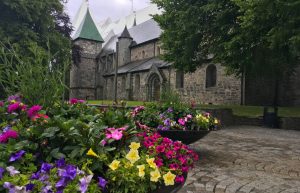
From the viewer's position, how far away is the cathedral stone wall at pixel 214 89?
22750 millimetres

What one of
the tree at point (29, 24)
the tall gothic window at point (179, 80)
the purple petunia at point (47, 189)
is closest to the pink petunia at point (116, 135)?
the purple petunia at point (47, 189)

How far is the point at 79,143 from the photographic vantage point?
242 centimetres

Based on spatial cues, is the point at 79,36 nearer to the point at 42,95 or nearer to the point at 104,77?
the point at 104,77

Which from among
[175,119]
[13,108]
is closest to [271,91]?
[175,119]

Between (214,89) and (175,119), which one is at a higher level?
(214,89)

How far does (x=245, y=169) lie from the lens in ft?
18.0

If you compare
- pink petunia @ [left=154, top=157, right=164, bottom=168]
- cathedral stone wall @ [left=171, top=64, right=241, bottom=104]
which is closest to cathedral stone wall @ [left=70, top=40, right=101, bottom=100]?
cathedral stone wall @ [left=171, top=64, right=241, bottom=104]

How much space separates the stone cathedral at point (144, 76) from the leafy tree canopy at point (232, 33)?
2475 mm

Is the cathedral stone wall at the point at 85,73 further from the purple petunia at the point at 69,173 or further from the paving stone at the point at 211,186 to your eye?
the purple petunia at the point at 69,173

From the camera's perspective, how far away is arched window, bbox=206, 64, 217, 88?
2516 cm

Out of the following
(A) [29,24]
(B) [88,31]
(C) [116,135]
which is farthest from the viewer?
(B) [88,31]

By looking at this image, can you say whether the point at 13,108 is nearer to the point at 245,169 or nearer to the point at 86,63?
the point at 245,169

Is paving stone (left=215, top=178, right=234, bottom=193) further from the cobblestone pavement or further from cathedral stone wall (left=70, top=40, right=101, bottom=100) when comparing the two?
cathedral stone wall (left=70, top=40, right=101, bottom=100)

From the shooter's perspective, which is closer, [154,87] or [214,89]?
[214,89]
